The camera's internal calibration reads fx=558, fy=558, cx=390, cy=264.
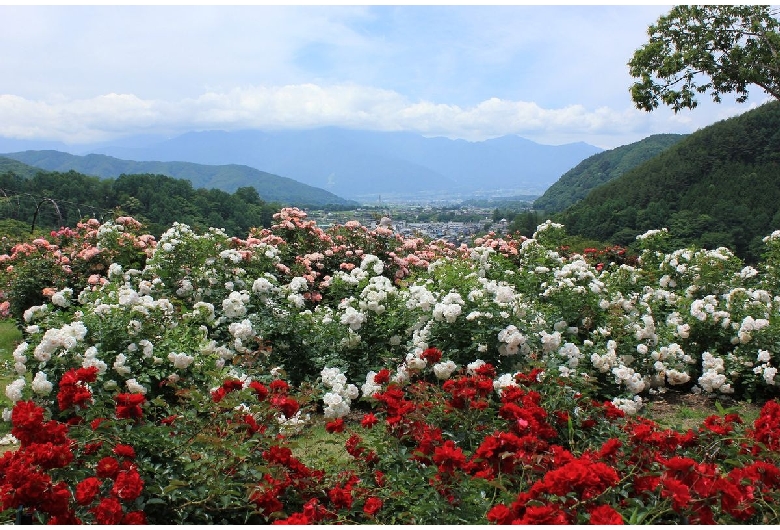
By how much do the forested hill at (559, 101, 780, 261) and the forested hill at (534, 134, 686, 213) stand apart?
15.0 meters

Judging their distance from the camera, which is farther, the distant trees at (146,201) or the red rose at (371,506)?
the distant trees at (146,201)

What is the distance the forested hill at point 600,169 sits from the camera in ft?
155

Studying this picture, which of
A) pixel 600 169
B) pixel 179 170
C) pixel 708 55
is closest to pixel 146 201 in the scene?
pixel 708 55

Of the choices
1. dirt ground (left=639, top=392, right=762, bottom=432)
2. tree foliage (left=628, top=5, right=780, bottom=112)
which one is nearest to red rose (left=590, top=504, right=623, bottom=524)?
dirt ground (left=639, top=392, right=762, bottom=432)

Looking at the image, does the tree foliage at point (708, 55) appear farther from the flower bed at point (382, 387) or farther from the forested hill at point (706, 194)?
the forested hill at point (706, 194)

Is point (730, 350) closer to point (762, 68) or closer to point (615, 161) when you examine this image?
point (762, 68)

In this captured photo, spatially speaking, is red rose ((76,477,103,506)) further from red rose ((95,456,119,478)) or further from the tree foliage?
the tree foliage

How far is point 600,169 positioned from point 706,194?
24.3m

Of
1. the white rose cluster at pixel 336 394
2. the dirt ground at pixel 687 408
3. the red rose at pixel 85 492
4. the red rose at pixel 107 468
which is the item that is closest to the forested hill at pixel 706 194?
the dirt ground at pixel 687 408

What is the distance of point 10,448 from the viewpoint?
3.88 metres

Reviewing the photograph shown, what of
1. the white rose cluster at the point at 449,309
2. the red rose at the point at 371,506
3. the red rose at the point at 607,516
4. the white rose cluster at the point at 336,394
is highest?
the white rose cluster at the point at 449,309

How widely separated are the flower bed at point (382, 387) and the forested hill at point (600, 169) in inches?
1676

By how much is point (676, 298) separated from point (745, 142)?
28.7m

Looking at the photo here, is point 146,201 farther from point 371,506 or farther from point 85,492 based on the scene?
point 371,506
